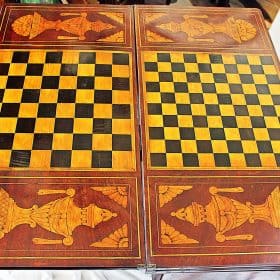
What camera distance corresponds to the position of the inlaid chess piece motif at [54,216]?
1.37 m

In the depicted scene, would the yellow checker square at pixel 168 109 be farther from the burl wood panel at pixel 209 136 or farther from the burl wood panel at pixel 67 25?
the burl wood panel at pixel 67 25

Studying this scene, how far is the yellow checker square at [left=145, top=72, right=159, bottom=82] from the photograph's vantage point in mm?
1865

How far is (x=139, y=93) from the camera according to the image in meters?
1.80

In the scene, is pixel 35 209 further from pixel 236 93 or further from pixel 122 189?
pixel 236 93

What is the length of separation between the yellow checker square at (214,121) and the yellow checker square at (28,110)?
2.55 feet

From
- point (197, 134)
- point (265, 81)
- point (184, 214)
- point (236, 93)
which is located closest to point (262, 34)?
point (265, 81)

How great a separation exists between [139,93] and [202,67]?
1.27 feet

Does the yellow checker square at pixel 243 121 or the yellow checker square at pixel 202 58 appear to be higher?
the yellow checker square at pixel 202 58

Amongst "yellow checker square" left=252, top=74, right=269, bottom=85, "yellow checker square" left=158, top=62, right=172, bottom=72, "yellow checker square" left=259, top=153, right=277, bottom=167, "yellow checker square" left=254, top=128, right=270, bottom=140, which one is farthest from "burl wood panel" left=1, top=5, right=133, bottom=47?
"yellow checker square" left=259, top=153, right=277, bottom=167

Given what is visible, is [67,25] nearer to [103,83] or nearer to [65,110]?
[103,83]

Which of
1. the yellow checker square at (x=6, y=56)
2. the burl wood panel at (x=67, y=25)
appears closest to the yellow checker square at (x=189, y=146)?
the burl wood panel at (x=67, y=25)

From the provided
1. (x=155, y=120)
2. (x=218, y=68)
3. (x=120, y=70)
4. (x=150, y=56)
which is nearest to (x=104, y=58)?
(x=120, y=70)

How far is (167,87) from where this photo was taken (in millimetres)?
1845

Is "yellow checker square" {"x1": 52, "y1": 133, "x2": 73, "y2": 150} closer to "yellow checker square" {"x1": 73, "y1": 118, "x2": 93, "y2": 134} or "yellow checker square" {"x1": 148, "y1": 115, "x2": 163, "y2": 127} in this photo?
"yellow checker square" {"x1": 73, "y1": 118, "x2": 93, "y2": 134}
